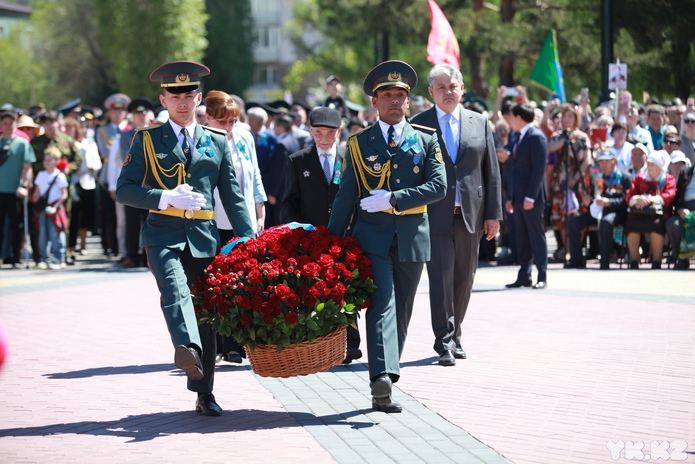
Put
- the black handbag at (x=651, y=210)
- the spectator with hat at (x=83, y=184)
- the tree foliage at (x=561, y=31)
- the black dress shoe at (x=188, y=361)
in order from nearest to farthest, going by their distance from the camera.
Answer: the black dress shoe at (x=188, y=361) → the black handbag at (x=651, y=210) → the spectator with hat at (x=83, y=184) → the tree foliage at (x=561, y=31)

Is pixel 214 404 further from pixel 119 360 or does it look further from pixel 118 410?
pixel 119 360

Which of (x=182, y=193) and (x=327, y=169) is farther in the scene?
(x=327, y=169)

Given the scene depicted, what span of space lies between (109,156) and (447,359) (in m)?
11.1

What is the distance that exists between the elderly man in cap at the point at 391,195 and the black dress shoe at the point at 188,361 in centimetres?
113

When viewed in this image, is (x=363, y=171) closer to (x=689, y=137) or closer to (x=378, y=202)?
(x=378, y=202)

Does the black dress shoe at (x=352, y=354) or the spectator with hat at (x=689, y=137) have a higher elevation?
the spectator with hat at (x=689, y=137)

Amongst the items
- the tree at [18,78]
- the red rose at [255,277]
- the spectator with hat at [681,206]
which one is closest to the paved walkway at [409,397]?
the red rose at [255,277]

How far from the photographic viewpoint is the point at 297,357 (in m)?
6.87

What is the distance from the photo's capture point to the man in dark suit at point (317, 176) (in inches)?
368

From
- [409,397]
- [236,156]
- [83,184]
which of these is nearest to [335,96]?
[83,184]

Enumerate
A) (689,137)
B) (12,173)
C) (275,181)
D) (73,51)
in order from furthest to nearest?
(73,51), (12,173), (689,137), (275,181)

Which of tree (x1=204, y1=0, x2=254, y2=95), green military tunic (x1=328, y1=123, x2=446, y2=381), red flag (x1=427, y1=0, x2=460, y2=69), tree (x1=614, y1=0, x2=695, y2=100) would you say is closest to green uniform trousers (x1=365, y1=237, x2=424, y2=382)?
green military tunic (x1=328, y1=123, x2=446, y2=381)

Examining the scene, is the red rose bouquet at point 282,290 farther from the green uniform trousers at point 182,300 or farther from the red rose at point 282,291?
the green uniform trousers at point 182,300

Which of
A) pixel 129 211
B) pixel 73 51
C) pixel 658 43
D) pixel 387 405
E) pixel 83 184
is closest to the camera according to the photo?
pixel 387 405
